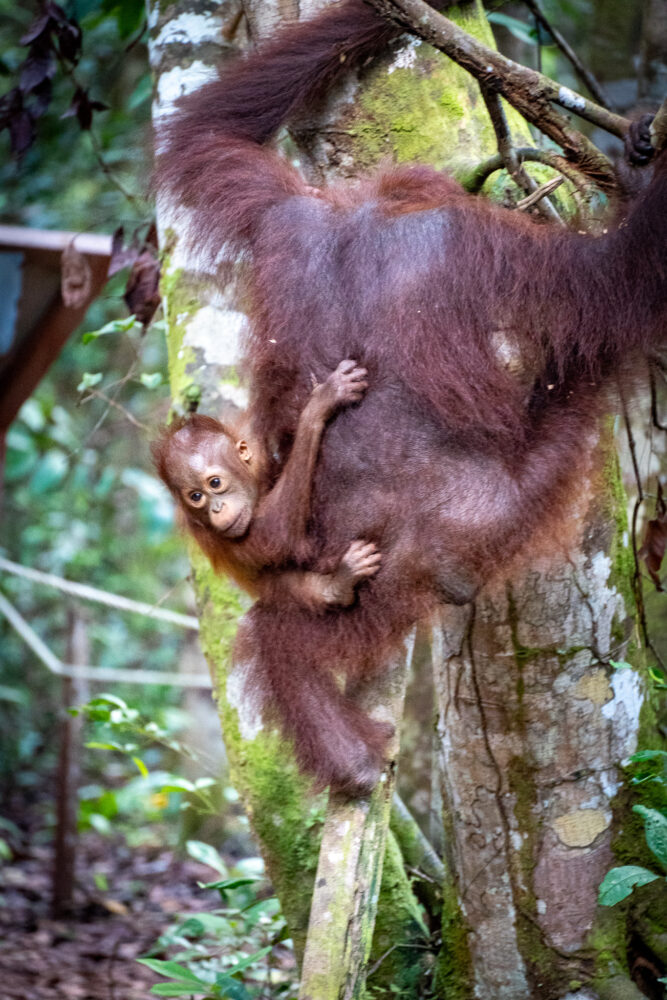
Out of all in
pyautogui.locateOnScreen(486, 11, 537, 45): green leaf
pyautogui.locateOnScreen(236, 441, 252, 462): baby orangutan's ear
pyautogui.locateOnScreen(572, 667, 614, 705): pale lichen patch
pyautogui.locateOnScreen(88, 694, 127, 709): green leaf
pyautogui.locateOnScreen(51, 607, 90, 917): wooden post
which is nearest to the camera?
pyautogui.locateOnScreen(236, 441, 252, 462): baby orangutan's ear

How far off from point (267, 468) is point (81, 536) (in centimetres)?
442

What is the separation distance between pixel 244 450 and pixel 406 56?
35.1 inches

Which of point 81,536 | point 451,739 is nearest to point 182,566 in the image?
point 81,536

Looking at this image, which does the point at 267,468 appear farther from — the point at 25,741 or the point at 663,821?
the point at 25,741

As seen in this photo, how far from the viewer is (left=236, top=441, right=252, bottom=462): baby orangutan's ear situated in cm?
197

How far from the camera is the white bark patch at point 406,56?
206 cm

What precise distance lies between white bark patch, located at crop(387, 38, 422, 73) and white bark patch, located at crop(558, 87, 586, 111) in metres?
0.50

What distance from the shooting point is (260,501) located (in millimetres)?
1882

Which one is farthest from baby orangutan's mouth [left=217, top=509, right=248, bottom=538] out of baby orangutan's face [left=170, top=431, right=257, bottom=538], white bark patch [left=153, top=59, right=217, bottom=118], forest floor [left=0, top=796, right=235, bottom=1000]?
Answer: forest floor [left=0, top=796, right=235, bottom=1000]

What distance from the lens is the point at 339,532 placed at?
1756 mm

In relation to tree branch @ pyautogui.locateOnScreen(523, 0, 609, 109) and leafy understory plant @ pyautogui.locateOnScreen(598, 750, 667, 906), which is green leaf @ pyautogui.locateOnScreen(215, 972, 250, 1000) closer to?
leafy understory plant @ pyautogui.locateOnScreen(598, 750, 667, 906)

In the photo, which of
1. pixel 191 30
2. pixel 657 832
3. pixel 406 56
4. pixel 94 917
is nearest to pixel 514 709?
pixel 657 832

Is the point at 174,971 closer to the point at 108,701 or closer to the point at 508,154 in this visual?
the point at 108,701

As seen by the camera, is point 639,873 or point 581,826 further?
point 581,826
